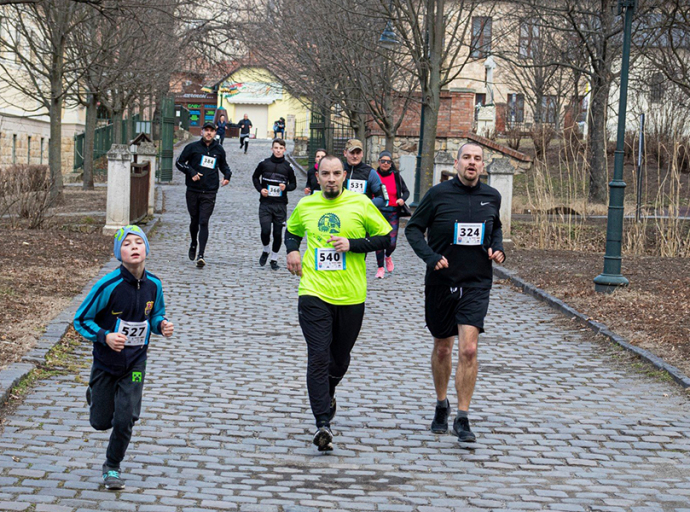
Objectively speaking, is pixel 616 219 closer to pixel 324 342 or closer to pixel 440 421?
pixel 440 421

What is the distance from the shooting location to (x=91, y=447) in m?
6.26

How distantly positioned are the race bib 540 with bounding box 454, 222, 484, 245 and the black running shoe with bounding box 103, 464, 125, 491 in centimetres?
274

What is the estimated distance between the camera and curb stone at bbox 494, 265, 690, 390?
8.72 meters

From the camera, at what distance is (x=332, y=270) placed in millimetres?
6750

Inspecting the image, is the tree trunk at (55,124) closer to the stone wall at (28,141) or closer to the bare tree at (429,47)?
the bare tree at (429,47)

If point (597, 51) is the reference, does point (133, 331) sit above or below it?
below

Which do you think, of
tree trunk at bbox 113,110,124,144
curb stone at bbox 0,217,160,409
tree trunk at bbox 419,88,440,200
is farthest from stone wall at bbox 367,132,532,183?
curb stone at bbox 0,217,160,409

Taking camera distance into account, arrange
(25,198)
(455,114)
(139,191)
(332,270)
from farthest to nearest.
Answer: (455,114) < (139,191) < (25,198) < (332,270)

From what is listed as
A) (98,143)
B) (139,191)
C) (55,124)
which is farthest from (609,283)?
(98,143)

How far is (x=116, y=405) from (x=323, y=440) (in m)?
1.37

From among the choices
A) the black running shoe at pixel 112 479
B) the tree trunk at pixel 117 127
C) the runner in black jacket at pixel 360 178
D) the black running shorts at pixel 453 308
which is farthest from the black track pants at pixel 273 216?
the tree trunk at pixel 117 127

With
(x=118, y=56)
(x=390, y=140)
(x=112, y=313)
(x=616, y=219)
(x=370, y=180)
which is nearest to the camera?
(x=112, y=313)

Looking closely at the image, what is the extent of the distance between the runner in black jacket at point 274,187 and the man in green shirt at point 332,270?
27.4ft

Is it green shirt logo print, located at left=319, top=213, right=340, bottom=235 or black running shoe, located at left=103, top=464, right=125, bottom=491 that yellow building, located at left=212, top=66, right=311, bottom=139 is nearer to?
green shirt logo print, located at left=319, top=213, right=340, bottom=235
